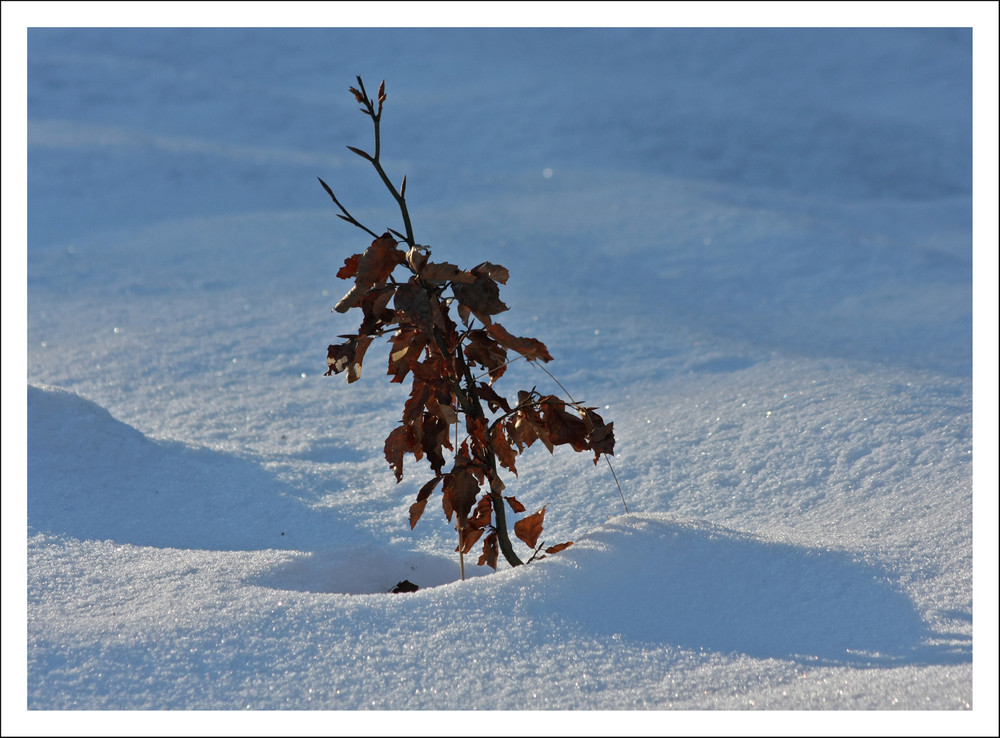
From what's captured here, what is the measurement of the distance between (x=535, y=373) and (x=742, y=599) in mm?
1793

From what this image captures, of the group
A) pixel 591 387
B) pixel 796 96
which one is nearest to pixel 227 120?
pixel 796 96

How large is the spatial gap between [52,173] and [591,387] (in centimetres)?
468

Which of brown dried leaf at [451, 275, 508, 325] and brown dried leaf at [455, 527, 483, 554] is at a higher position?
brown dried leaf at [451, 275, 508, 325]

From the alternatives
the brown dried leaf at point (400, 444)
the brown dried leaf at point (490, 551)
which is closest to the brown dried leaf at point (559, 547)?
the brown dried leaf at point (490, 551)

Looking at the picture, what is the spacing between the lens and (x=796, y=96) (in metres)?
7.72

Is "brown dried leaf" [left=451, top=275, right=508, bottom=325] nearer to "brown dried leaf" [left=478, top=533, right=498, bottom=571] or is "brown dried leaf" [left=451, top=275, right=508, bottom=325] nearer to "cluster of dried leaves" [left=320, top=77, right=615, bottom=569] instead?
"cluster of dried leaves" [left=320, top=77, right=615, bottom=569]

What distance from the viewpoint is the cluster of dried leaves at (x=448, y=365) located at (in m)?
1.60

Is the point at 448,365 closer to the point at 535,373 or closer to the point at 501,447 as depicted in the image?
the point at 501,447

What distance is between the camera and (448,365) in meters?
1.72

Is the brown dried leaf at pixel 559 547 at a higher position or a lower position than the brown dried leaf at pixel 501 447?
lower

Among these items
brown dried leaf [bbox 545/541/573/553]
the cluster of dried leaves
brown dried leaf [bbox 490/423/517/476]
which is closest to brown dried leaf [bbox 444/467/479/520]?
the cluster of dried leaves

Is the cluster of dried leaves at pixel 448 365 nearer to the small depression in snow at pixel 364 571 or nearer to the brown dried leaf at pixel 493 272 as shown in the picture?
the brown dried leaf at pixel 493 272

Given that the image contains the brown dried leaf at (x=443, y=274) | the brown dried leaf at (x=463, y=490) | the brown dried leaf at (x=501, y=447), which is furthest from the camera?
the brown dried leaf at (x=501, y=447)

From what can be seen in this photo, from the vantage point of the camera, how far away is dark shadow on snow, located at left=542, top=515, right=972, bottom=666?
1.59 m
